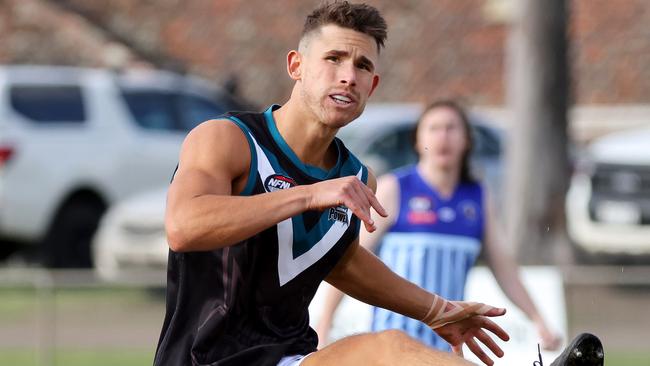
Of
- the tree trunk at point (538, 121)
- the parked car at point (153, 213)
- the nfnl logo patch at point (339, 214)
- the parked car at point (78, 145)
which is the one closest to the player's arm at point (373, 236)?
the nfnl logo patch at point (339, 214)

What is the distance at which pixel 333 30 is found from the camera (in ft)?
17.0

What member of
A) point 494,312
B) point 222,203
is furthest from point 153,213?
point 222,203

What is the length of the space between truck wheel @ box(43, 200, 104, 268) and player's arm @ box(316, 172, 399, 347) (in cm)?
821

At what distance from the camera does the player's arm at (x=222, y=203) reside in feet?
15.2

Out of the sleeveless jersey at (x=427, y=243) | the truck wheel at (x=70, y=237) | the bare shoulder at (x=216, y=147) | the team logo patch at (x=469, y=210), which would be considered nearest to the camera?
the bare shoulder at (x=216, y=147)

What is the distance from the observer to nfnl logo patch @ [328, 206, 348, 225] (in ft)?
17.4

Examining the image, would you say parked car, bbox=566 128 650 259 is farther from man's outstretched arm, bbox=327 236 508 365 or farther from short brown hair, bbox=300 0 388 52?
short brown hair, bbox=300 0 388 52

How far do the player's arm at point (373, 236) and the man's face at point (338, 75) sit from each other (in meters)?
2.57

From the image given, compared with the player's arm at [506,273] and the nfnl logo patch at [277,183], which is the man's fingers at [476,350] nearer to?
the nfnl logo patch at [277,183]

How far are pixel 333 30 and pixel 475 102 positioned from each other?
19.8 meters

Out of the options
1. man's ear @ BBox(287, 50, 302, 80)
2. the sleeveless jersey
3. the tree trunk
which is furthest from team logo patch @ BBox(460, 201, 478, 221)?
the tree trunk

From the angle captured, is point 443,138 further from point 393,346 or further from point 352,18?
point 393,346

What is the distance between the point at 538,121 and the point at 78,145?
500cm

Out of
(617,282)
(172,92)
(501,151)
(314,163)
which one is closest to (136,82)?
(172,92)
